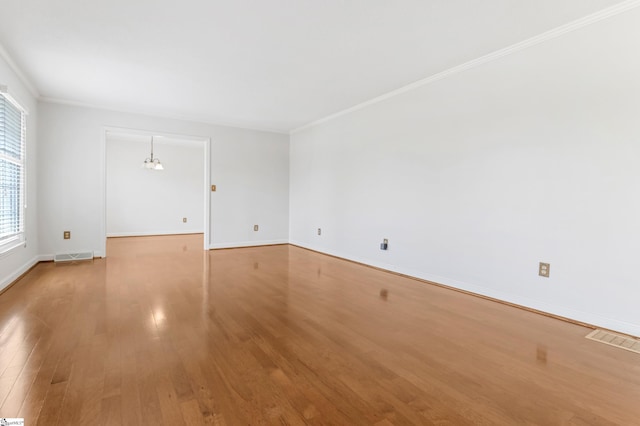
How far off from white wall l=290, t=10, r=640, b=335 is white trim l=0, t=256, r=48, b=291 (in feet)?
13.6

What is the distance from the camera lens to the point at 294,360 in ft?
6.29

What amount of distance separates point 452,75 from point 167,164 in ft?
22.6

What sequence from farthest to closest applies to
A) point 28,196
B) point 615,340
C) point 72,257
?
point 72,257 → point 28,196 → point 615,340

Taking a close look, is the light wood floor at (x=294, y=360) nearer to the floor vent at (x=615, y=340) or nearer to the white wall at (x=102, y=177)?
the floor vent at (x=615, y=340)

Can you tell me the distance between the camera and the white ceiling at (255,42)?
7.70 ft

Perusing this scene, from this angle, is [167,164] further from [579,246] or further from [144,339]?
Answer: [579,246]

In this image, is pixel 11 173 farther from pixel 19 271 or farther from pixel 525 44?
pixel 525 44

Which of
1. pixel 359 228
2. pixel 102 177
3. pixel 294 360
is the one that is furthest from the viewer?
pixel 102 177

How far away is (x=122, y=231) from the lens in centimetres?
753

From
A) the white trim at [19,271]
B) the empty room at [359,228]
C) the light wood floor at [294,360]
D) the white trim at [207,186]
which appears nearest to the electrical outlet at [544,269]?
the empty room at [359,228]

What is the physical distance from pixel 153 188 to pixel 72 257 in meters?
3.40

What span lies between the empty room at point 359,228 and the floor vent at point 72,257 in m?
0.03

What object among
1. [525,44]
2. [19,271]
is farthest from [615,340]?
[19,271]

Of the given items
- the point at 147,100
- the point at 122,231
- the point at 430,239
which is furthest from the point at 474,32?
the point at 122,231
